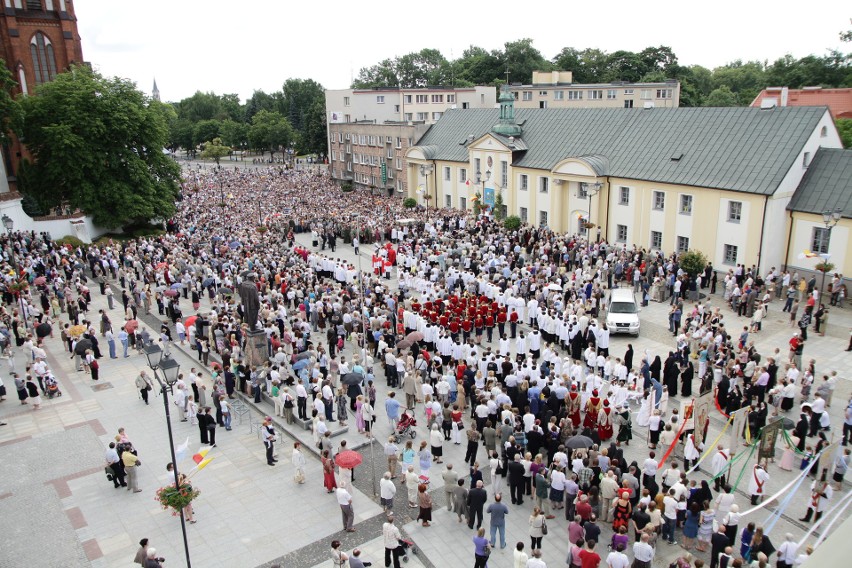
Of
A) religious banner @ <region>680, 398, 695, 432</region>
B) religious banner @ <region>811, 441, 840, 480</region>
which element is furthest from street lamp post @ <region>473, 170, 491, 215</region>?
religious banner @ <region>811, 441, 840, 480</region>

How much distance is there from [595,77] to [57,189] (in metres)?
71.9

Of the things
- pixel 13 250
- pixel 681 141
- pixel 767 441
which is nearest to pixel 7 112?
pixel 13 250

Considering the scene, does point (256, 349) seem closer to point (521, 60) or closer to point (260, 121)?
point (521, 60)

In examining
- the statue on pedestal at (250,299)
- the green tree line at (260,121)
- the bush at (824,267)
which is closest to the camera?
the statue on pedestal at (250,299)

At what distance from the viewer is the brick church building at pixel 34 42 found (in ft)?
152

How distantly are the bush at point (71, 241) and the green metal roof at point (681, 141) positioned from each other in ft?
92.0

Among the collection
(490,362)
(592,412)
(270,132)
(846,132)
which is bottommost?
(592,412)

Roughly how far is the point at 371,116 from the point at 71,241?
34851 millimetres

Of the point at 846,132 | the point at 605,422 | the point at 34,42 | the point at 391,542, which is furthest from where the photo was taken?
the point at 34,42

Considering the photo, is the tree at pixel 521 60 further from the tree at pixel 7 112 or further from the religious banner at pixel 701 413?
the religious banner at pixel 701 413

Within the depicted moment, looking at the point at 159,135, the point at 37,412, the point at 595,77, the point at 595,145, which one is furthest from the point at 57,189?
the point at 595,77

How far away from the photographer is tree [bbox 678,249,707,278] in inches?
Result: 1134

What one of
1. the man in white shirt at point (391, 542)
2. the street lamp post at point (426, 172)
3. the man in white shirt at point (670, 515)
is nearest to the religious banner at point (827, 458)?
the man in white shirt at point (670, 515)

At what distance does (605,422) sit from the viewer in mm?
16750
